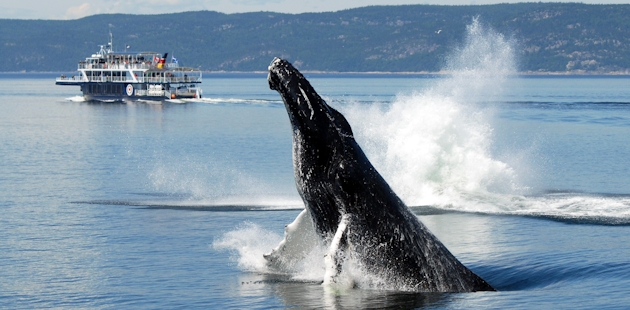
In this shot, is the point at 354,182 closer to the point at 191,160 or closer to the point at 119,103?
the point at 191,160

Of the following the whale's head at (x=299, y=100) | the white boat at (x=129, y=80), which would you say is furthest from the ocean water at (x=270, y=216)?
the white boat at (x=129, y=80)

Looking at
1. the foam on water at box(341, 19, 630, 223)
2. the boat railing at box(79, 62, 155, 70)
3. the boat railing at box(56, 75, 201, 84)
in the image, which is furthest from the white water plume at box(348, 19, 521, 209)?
the boat railing at box(79, 62, 155, 70)

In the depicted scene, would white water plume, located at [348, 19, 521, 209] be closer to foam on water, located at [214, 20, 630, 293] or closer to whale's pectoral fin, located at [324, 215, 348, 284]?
foam on water, located at [214, 20, 630, 293]

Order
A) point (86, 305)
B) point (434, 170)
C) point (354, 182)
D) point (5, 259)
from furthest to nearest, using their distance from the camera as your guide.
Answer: point (434, 170)
point (5, 259)
point (86, 305)
point (354, 182)

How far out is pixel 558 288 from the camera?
15320 millimetres

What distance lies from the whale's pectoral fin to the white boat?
98900 millimetres

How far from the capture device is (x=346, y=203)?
13.0m

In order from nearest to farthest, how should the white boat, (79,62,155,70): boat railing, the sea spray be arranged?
the sea spray < the white boat < (79,62,155,70): boat railing

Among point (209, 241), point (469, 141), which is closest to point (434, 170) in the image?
point (469, 141)

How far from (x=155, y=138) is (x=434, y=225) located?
42.0 m

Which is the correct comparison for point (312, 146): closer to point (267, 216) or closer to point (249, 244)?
point (249, 244)

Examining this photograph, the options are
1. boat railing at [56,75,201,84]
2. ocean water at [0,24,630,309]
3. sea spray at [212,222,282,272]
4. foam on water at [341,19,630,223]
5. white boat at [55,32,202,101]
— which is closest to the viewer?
ocean water at [0,24,630,309]

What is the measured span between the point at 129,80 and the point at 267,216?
9122cm

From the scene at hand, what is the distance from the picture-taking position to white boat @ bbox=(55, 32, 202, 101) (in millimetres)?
111312
